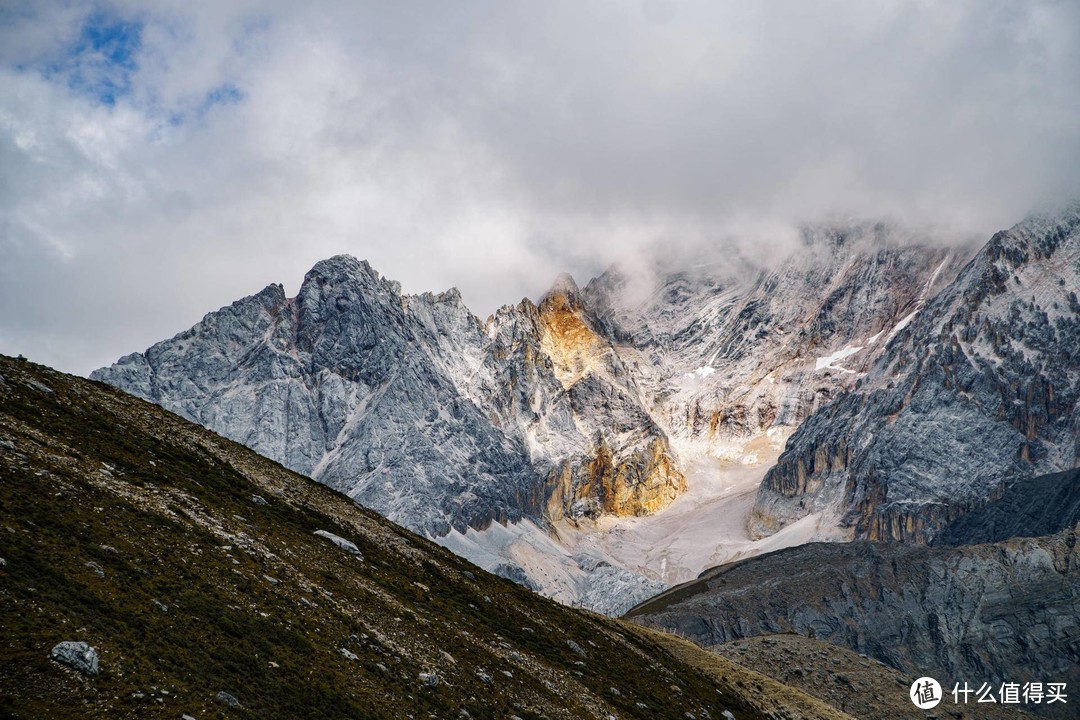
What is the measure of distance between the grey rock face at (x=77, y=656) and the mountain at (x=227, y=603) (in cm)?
5

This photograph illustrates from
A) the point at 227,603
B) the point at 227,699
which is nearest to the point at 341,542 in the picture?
the point at 227,603

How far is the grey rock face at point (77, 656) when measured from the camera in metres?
31.4

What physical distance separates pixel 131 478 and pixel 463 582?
85.2 ft

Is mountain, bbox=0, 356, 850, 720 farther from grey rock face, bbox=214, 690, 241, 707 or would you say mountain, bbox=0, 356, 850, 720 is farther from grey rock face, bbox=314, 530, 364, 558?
grey rock face, bbox=314, 530, 364, 558

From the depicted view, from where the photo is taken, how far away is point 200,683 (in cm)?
3481

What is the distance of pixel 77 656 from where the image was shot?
31.7 m

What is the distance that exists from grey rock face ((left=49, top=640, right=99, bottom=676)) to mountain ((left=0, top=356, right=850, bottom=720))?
0.05 m

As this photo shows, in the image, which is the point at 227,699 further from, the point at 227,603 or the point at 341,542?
the point at 341,542

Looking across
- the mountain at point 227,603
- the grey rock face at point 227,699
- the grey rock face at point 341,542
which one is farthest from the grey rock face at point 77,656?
the grey rock face at point 341,542

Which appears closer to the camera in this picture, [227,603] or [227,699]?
[227,699]

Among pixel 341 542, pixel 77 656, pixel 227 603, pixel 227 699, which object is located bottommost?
pixel 227 699

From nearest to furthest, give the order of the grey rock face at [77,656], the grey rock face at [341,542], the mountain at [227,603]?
the grey rock face at [77,656] < the mountain at [227,603] < the grey rock face at [341,542]

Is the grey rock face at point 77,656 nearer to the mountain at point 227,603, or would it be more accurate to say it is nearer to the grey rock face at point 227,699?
the mountain at point 227,603

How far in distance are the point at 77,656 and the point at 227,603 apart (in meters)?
10.4
